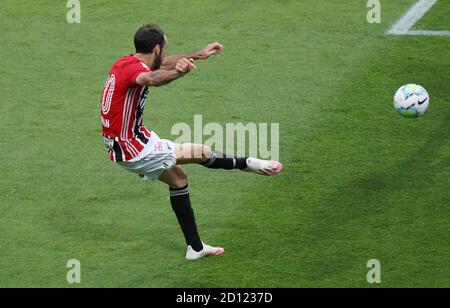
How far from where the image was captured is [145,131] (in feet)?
32.3

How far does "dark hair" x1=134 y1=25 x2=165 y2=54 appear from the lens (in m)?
9.55

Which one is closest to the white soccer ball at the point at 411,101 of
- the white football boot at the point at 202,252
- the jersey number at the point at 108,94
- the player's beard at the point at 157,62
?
the white football boot at the point at 202,252

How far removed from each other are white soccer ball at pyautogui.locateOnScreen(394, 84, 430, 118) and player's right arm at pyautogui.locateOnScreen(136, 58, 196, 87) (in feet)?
11.5

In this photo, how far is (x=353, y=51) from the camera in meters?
14.7

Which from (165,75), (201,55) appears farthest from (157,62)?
(165,75)

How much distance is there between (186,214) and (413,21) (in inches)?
275

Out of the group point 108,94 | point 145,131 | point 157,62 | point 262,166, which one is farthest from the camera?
point 262,166

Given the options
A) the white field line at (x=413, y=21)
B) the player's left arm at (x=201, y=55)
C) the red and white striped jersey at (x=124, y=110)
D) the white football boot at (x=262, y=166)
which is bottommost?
the white football boot at (x=262, y=166)

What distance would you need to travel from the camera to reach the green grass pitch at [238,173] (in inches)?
388

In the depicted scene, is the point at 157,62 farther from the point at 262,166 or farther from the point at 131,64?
the point at 262,166

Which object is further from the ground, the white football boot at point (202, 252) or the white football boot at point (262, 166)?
the white football boot at point (262, 166)

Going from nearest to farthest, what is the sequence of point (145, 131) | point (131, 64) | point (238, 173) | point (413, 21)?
point (131, 64) < point (145, 131) < point (238, 173) < point (413, 21)

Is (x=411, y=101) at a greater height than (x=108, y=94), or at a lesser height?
greater

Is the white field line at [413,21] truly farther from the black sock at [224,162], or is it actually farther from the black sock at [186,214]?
the black sock at [186,214]
